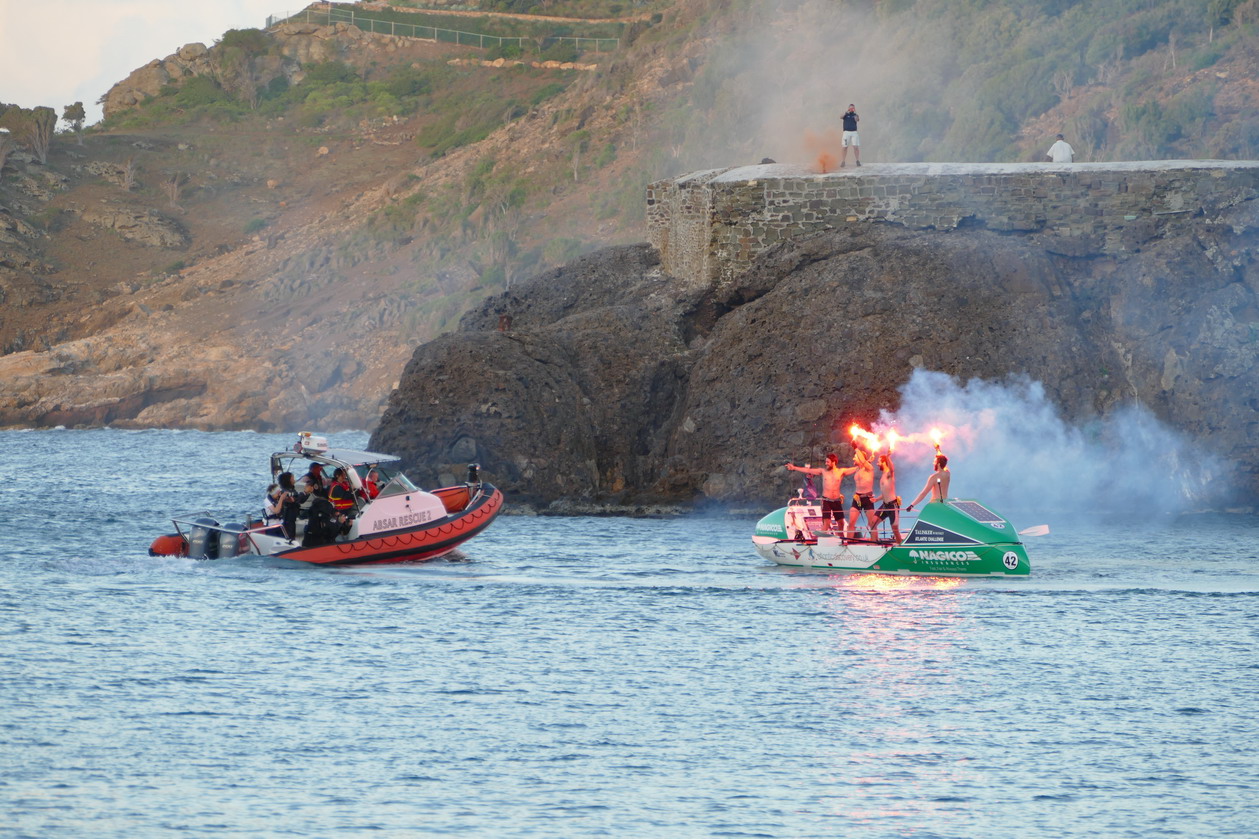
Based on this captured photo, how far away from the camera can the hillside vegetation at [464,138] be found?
280ft

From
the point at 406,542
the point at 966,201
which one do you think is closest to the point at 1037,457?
the point at 966,201

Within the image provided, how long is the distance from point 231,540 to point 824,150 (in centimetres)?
2920

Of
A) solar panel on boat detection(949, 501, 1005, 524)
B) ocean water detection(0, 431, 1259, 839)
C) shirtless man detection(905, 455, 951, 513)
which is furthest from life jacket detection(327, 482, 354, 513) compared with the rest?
solar panel on boat detection(949, 501, 1005, 524)

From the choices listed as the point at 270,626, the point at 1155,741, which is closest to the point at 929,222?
the point at 270,626

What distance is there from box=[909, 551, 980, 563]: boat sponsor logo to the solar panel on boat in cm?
62

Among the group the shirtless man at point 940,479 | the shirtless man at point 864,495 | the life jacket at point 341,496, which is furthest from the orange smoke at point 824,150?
the life jacket at point 341,496

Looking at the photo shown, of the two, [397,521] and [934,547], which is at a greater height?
[397,521]

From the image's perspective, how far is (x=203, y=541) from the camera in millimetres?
34562

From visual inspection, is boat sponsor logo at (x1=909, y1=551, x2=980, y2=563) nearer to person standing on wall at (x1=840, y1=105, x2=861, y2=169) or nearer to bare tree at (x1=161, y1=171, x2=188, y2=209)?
person standing on wall at (x1=840, y1=105, x2=861, y2=169)

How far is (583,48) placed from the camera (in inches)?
5408

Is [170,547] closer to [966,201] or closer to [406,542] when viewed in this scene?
[406,542]

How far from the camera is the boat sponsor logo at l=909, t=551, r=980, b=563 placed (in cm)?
3039

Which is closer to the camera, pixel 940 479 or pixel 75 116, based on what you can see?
pixel 940 479

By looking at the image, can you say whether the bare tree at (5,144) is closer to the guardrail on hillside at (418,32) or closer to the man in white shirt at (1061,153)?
the guardrail on hillside at (418,32)
